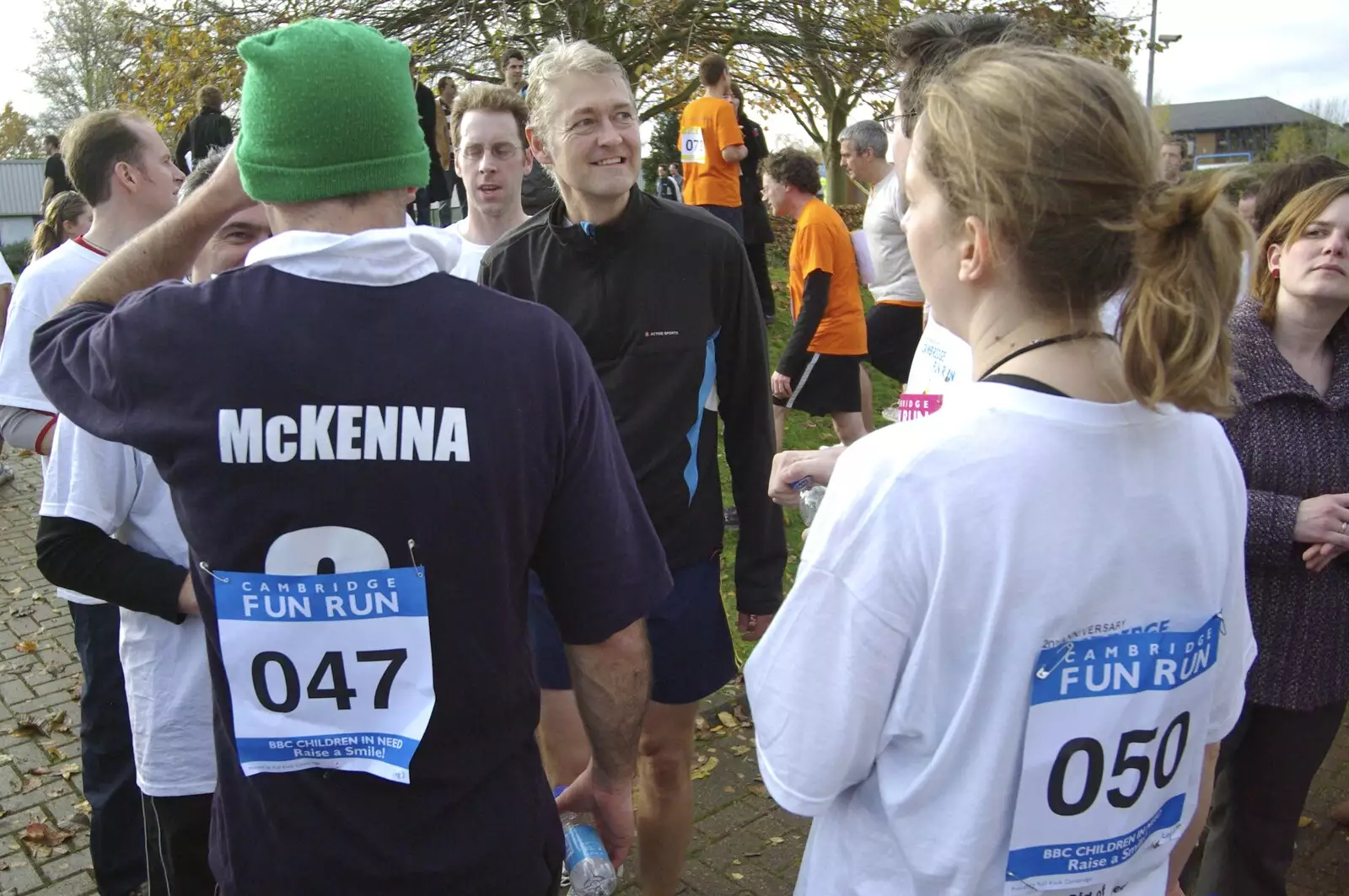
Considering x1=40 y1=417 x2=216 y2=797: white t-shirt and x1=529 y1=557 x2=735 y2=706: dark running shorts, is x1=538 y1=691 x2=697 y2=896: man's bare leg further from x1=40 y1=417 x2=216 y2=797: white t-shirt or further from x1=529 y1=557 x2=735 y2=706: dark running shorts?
x1=40 y1=417 x2=216 y2=797: white t-shirt

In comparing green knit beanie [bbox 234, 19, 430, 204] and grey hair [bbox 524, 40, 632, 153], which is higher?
grey hair [bbox 524, 40, 632, 153]

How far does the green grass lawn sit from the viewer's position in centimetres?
545

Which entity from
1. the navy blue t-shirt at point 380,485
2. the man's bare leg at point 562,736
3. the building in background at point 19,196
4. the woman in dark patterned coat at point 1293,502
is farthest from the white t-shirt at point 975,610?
the building in background at point 19,196

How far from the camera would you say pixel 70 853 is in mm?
3697

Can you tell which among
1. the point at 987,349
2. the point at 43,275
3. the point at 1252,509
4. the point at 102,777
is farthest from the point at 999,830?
the point at 43,275

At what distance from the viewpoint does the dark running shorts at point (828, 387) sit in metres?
6.87

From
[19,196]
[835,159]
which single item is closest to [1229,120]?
[835,159]

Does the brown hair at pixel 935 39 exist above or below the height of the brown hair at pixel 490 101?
below

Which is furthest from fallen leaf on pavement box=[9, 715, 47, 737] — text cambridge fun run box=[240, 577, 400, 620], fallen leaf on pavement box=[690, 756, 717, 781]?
text cambridge fun run box=[240, 577, 400, 620]

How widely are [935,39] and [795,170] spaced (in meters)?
4.65

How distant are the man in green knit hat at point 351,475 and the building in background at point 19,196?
46.1 meters

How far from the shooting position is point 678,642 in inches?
115

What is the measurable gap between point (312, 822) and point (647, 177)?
2094cm

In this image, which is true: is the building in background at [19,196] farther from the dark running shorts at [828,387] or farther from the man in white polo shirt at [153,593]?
the man in white polo shirt at [153,593]
